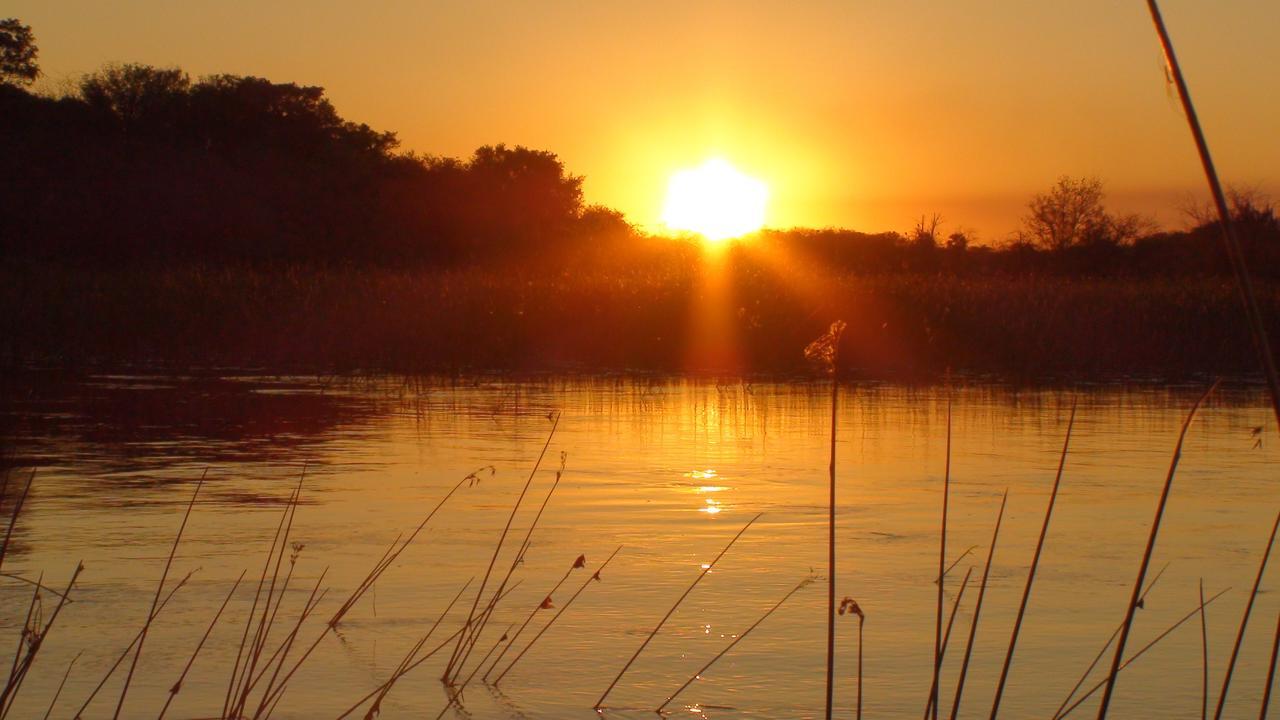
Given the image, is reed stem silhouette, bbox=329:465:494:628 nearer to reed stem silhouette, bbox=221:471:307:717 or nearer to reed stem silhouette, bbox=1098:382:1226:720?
reed stem silhouette, bbox=221:471:307:717

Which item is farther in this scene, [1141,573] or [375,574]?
[375,574]

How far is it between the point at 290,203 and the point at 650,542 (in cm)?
3625

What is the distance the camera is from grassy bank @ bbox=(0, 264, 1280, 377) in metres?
19.3

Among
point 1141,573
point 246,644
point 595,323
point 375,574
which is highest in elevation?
point 595,323

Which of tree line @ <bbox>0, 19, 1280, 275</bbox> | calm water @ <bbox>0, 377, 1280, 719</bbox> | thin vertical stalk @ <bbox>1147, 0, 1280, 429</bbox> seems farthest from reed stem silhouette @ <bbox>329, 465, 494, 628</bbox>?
tree line @ <bbox>0, 19, 1280, 275</bbox>

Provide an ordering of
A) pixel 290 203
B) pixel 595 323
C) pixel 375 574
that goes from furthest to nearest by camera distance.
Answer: pixel 290 203 < pixel 595 323 < pixel 375 574

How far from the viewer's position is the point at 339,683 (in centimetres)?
416

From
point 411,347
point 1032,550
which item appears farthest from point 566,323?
point 1032,550

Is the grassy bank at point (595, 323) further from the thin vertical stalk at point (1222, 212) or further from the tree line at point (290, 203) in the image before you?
the thin vertical stalk at point (1222, 212)

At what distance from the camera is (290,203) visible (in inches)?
1609

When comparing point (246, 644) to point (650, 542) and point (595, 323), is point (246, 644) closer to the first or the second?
point (650, 542)

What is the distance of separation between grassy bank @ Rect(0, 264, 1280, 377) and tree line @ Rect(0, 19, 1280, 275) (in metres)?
7.05

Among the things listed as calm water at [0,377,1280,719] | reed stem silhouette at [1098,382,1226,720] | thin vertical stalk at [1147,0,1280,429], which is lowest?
calm water at [0,377,1280,719]

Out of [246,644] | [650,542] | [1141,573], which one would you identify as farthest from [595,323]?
[1141,573]
